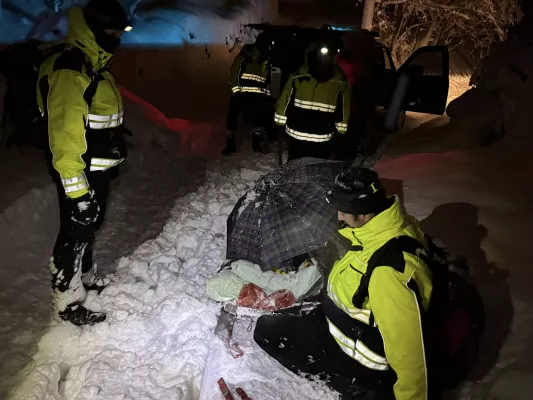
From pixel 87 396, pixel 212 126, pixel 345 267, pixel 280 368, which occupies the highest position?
pixel 345 267

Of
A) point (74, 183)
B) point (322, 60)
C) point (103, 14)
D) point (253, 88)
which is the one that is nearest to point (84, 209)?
point (74, 183)

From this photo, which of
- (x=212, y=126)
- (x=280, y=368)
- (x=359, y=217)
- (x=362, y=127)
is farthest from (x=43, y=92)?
(x=212, y=126)

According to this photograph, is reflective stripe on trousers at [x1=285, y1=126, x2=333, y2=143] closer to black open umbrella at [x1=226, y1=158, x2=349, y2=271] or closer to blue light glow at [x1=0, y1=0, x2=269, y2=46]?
black open umbrella at [x1=226, y1=158, x2=349, y2=271]

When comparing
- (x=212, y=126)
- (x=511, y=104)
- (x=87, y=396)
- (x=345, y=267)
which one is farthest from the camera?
(x=212, y=126)

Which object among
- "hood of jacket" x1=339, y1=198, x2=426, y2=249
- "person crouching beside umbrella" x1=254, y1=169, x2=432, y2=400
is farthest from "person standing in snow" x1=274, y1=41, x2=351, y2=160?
"hood of jacket" x1=339, y1=198, x2=426, y2=249

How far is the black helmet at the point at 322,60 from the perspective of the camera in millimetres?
4598

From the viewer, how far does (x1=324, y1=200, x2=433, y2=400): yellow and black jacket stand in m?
2.01

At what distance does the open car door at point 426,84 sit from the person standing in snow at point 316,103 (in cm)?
423

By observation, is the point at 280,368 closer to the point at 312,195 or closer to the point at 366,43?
the point at 312,195

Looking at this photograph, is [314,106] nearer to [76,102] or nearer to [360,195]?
[76,102]

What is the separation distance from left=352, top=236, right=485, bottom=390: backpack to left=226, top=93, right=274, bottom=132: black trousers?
5116 mm

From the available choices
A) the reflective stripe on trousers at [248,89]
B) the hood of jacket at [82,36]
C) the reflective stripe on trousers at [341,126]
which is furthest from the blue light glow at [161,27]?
the hood of jacket at [82,36]

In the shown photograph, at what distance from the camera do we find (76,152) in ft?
9.83

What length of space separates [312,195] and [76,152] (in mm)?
1624
